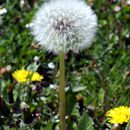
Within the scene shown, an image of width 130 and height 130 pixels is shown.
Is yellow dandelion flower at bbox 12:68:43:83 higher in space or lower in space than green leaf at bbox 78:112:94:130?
higher

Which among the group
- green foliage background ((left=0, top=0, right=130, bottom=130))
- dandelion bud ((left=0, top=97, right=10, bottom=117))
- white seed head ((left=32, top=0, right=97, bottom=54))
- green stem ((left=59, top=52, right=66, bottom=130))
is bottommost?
green foliage background ((left=0, top=0, right=130, bottom=130))

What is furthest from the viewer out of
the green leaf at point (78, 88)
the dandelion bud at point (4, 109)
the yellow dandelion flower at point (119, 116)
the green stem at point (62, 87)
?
the green leaf at point (78, 88)

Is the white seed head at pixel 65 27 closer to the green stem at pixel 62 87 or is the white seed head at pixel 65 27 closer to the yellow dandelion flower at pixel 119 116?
the green stem at pixel 62 87

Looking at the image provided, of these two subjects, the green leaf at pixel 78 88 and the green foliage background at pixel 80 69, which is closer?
the green foliage background at pixel 80 69

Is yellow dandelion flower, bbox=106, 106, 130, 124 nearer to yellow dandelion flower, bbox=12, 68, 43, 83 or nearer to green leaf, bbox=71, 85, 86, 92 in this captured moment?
green leaf, bbox=71, 85, 86, 92

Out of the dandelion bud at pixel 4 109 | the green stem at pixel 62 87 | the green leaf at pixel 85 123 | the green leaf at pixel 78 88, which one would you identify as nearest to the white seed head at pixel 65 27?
the green stem at pixel 62 87

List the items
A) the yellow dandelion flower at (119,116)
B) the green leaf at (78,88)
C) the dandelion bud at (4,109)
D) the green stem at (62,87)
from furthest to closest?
the green leaf at (78,88) < the dandelion bud at (4,109) < the yellow dandelion flower at (119,116) < the green stem at (62,87)

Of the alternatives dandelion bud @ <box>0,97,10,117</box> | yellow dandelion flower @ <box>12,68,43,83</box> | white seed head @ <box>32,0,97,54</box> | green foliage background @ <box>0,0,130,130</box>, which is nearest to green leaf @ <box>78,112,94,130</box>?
green foliage background @ <box>0,0,130,130</box>

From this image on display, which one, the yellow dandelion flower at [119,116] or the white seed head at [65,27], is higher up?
the white seed head at [65,27]
